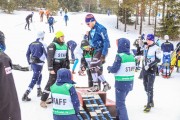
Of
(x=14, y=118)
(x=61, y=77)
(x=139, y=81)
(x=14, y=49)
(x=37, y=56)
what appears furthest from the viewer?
(x=14, y=49)

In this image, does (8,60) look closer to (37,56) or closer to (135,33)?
(37,56)

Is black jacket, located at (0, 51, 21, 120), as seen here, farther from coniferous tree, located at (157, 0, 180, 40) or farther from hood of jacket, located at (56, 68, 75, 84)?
coniferous tree, located at (157, 0, 180, 40)

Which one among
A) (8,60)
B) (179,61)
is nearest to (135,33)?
(179,61)

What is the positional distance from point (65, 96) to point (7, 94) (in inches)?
79.4

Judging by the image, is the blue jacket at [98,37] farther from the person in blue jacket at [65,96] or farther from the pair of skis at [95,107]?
the person in blue jacket at [65,96]

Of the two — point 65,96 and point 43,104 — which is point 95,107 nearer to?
point 43,104

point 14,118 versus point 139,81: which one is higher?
point 14,118

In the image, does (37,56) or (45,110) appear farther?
(37,56)

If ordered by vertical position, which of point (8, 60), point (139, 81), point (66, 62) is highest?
point (8, 60)

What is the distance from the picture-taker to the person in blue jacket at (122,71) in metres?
7.25

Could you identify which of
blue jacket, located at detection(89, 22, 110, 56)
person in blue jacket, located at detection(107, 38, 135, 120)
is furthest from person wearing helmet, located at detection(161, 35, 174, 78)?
person in blue jacket, located at detection(107, 38, 135, 120)

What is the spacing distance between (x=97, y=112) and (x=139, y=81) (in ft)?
21.3

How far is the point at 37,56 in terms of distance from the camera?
9.45 metres

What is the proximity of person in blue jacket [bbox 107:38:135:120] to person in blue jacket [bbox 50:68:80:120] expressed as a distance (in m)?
1.69
